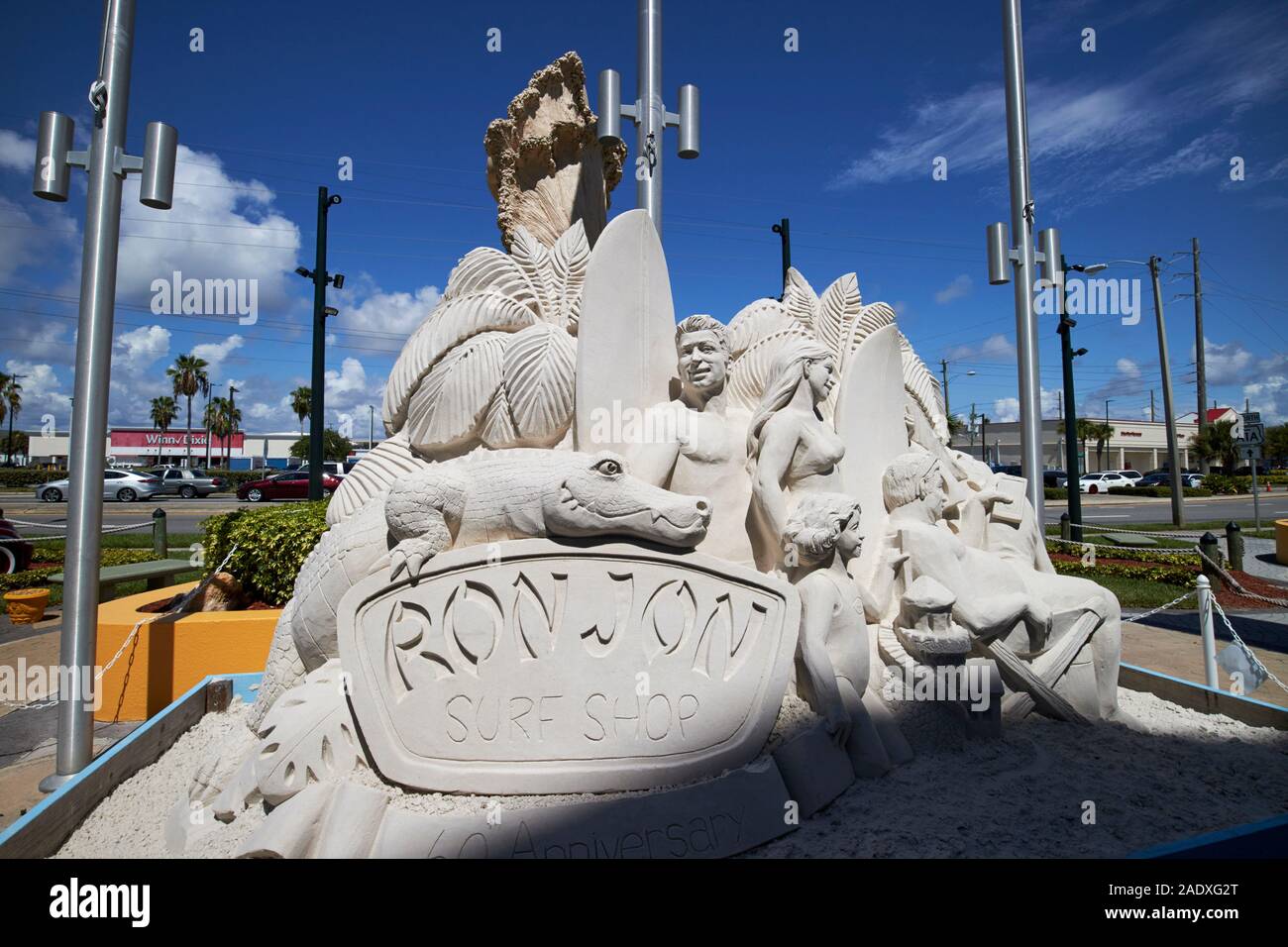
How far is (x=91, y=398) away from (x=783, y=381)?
3.82 m

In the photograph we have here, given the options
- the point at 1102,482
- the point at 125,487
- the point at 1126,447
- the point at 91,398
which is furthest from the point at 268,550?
the point at 1126,447

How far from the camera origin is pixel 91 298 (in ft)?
12.8

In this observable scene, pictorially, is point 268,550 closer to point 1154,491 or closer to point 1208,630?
point 1208,630

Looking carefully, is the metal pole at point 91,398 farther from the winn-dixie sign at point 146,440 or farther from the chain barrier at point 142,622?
the winn-dixie sign at point 146,440

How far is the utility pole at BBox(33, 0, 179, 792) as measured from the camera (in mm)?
3861

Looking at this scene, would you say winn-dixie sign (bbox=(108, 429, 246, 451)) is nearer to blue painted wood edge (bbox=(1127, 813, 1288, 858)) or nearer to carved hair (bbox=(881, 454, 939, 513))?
carved hair (bbox=(881, 454, 939, 513))

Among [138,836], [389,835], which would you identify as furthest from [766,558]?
[138,836]

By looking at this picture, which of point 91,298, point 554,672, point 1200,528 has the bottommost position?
point 554,672

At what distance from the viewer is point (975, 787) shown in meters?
2.98

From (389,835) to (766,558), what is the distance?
2.09m

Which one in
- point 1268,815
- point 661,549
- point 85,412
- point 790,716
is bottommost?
point 1268,815

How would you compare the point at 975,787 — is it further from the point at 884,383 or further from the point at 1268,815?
the point at 884,383

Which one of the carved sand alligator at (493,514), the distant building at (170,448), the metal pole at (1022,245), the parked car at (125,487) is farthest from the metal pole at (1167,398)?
the distant building at (170,448)

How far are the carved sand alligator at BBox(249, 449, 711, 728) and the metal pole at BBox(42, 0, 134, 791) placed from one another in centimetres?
156
